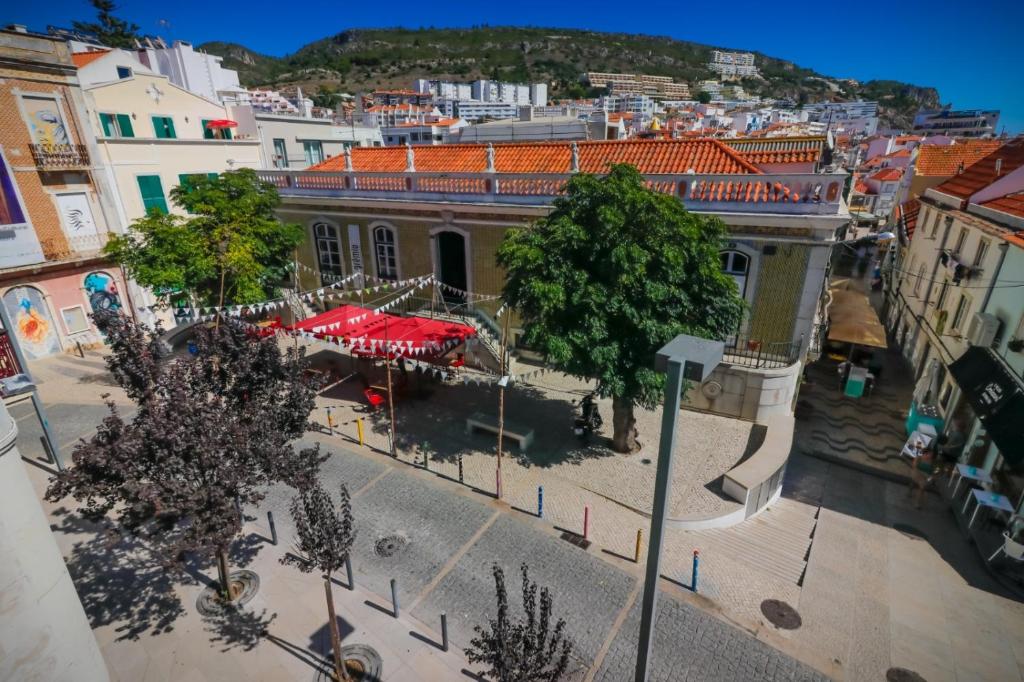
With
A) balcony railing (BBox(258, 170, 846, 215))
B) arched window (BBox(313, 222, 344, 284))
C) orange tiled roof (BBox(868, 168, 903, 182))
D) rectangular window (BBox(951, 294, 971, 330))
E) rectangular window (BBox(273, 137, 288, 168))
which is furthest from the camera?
orange tiled roof (BBox(868, 168, 903, 182))

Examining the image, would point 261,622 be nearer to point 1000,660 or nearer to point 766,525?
point 766,525

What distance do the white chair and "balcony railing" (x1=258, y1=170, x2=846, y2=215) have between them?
7.94 m

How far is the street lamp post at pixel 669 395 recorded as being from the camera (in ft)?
14.9

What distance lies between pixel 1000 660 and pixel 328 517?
442 inches

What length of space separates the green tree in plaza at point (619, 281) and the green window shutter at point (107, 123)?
23.0 m

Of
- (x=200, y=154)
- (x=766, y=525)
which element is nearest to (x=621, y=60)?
(x=200, y=154)

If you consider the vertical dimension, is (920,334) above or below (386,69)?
below

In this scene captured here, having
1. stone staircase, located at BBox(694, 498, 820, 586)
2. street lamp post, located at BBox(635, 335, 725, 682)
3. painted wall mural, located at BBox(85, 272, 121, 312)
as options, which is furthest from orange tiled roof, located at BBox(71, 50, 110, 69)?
stone staircase, located at BBox(694, 498, 820, 586)

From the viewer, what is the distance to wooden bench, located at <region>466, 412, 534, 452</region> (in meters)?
13.7

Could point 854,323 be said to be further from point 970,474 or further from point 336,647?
point 336,647

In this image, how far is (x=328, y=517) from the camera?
707 centimetres

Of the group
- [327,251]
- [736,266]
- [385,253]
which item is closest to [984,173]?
[736,266]

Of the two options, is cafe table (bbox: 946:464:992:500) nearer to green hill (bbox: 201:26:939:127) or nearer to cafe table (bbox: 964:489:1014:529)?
cafe table (bbox: 964:489:1014:529)

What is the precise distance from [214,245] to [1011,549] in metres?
22.1
